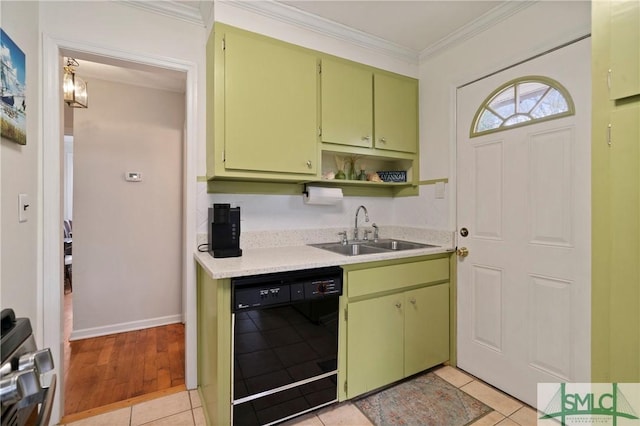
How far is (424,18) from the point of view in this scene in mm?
1947

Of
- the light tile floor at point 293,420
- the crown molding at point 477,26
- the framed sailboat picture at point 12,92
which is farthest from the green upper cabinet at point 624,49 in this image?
the framed sailboat picture at point 12,92

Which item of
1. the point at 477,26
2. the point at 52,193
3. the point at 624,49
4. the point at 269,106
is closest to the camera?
the point at 624,49

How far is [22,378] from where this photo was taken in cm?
58

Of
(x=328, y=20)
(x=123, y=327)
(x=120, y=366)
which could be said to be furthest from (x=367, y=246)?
(x=123, y=327)

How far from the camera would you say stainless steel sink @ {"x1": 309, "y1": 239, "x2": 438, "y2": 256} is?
88.5 inches

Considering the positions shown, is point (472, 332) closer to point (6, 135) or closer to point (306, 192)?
point (306, 192)

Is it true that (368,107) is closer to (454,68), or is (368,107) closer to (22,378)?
(454,68)

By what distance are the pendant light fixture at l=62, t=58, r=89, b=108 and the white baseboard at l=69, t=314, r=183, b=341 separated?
195 cm

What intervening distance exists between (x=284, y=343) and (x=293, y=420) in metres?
0.48

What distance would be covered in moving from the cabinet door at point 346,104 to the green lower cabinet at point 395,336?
1118mm

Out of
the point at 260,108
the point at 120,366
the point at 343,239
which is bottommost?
the point at 120,366


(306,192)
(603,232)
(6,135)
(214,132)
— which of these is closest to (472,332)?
(603,232)

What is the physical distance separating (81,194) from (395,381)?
9.88 feet

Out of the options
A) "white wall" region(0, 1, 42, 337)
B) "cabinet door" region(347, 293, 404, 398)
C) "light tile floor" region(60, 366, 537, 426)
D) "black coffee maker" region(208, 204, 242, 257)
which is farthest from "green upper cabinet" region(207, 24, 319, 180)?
"light tile floor" region(60, 366, 537, 426)
